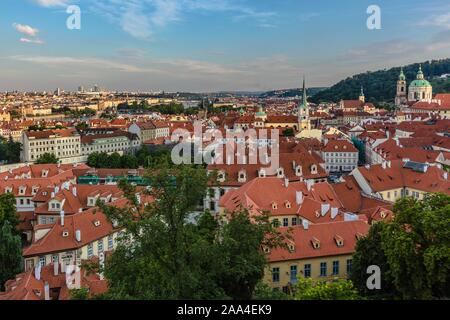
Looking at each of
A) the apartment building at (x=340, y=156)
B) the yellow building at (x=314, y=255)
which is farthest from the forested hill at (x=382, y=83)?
the yellow building at (x=314, y=255)

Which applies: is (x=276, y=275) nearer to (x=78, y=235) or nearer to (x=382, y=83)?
(x=78, y=235)

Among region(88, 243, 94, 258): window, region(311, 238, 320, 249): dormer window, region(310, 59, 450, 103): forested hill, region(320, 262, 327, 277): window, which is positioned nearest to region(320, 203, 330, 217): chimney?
region(311, 238, 320, 249): dormer window

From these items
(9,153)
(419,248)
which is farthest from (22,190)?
(9,153)

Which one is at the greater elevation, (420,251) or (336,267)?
(420,251)
